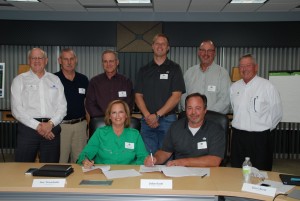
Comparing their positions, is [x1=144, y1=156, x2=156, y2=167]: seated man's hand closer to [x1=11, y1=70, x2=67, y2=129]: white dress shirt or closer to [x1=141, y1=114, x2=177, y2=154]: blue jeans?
[x1=141, y1=114, x2=177, y2=154]: blue jeans

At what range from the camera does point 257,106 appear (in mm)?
3506

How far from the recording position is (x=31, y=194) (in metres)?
2.05

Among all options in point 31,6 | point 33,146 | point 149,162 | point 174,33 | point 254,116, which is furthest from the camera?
point 174,33

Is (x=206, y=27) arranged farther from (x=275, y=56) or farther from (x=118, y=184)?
(x=118, y=184)

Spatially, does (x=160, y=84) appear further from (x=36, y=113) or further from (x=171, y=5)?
(x=171, y=5)

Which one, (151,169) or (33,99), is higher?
(33,99)

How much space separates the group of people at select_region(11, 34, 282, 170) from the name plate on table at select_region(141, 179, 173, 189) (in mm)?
511

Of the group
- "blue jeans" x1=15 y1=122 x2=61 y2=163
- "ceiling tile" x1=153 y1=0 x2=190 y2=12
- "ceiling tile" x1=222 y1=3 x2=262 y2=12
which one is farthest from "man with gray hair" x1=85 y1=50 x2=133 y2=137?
"ceiling tile" x1=222 y1=3 x2=262 y2=12

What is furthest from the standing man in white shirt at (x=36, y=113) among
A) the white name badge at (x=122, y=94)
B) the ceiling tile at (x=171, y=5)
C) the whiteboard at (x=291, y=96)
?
the whiteboard at (x=291, y=96)

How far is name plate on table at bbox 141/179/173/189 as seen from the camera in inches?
80.4

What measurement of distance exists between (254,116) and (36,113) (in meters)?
2.35

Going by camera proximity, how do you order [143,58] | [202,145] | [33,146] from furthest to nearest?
[143,58] → [33,146] → [202,145]

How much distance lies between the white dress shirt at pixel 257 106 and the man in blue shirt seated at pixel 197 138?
33.1 inches

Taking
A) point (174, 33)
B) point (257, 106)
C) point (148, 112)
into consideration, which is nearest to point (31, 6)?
point (174, 33)
